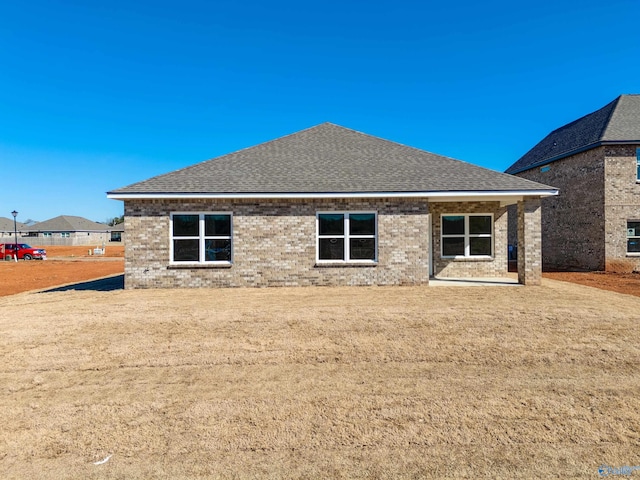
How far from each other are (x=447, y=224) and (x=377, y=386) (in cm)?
1119

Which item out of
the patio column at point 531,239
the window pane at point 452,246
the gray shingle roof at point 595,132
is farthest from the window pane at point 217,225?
the gray shingle roof at point 595,132

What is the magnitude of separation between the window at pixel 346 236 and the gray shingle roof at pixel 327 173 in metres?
1.00

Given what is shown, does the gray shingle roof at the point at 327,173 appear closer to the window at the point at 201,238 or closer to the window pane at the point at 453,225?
the window at the point at 201,238

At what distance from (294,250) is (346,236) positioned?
185cm

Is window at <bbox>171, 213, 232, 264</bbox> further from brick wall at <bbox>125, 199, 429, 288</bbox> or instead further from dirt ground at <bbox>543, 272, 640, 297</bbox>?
dirt ground at <bbox>543, 272, 640, 297</bbox>

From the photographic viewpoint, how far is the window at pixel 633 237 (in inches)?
691

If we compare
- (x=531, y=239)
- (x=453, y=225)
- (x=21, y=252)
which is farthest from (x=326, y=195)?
(x=21, y=252)

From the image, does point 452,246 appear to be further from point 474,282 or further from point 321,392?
point 321,392

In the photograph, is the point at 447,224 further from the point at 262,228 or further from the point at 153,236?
the point at 153,236

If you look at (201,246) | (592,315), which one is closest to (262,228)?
(201,246)

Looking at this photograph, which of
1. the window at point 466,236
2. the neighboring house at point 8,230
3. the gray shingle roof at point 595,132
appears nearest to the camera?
the window at point 466,236

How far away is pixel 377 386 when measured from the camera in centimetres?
473

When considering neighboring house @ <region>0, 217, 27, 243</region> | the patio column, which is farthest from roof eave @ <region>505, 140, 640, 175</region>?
neighboring house @ <region>0, 217, 27, 243</region>

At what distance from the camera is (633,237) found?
17.6 metres
